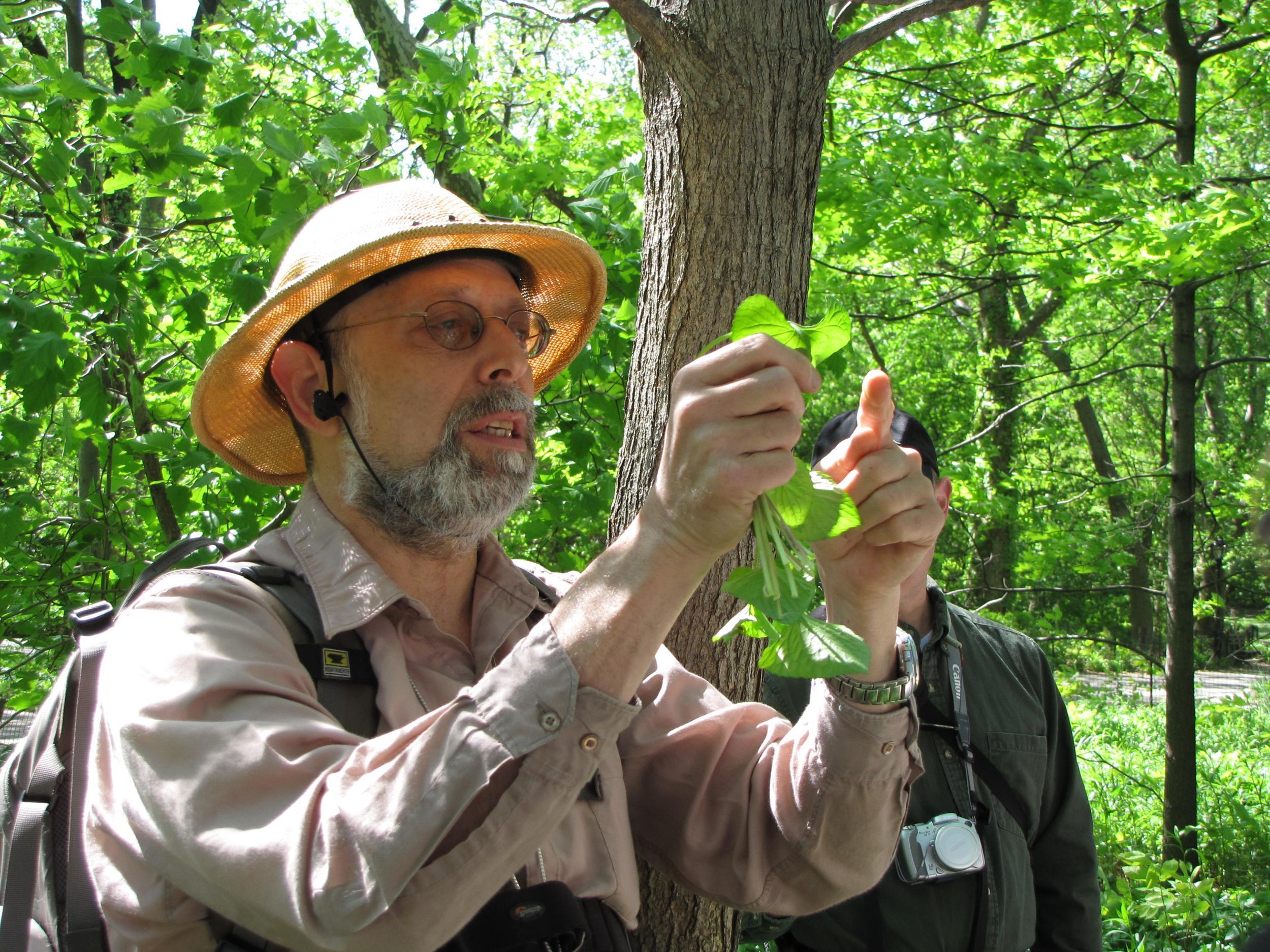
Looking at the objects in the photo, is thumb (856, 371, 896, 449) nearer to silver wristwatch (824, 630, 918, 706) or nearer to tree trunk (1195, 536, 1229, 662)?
silver wristwatch (824, 630, 918, 706)

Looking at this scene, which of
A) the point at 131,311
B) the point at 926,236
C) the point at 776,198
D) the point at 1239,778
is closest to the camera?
the point at 776,198

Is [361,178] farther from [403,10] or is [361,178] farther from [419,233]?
[403,10]

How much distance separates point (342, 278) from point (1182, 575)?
531cm

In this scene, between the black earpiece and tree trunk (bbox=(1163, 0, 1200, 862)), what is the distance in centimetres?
506

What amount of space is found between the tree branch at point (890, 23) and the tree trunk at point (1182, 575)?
3.55 meters

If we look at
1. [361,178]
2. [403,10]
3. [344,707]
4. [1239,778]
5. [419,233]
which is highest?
[403,10]

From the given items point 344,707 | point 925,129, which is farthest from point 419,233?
point 925,129

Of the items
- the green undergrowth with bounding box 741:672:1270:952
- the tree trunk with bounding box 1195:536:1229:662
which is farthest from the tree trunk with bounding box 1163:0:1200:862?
the tree trunk with bounding box 1195:536:1229:662

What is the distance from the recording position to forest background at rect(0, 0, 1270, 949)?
3.22 meters

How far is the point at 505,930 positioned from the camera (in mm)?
1486

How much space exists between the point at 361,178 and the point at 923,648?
247cm

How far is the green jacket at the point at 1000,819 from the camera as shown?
96.3 inches

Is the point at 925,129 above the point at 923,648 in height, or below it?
above

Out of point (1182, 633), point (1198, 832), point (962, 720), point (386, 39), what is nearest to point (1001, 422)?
point (1182, 633)
